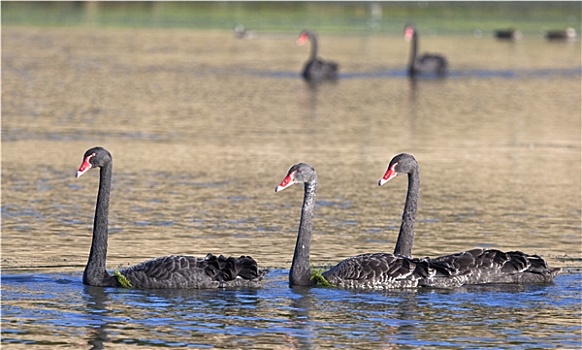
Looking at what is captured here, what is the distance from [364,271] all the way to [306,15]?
41918mm

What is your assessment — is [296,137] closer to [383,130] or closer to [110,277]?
[383,130]

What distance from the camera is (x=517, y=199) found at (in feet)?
42.5

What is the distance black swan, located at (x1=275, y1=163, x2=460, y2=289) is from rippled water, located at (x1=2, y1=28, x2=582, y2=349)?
0.09 m

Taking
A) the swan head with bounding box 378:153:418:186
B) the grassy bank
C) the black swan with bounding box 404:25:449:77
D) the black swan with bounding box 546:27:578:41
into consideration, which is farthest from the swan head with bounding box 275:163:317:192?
the grassy bank

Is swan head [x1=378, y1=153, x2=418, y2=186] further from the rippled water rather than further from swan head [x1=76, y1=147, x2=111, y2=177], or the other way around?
swan head [x1=76, y1=147, x2=111, y2=177]

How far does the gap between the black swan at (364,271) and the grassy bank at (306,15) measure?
110 ft

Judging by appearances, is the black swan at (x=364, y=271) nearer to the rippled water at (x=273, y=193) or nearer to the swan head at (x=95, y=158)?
the rippled water at (x=273, y=193)

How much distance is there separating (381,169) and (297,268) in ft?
18.4

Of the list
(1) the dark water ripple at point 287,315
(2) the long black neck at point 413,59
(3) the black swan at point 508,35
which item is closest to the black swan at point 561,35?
(3) the black swan at point 508,35

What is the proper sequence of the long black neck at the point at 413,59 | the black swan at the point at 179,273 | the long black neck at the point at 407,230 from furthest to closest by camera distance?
the long black neck at the point at 413,59 < the long black neck at the point at 407,230 < the black swan at the point at 179,273

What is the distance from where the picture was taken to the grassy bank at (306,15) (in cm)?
4497

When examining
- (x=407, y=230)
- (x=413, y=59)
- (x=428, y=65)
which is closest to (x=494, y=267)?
(x=407, y=230)

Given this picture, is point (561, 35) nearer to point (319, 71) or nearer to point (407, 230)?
point (319, 71)

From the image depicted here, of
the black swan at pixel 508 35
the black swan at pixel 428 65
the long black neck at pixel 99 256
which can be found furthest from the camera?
the black swan at pixel 508 35
